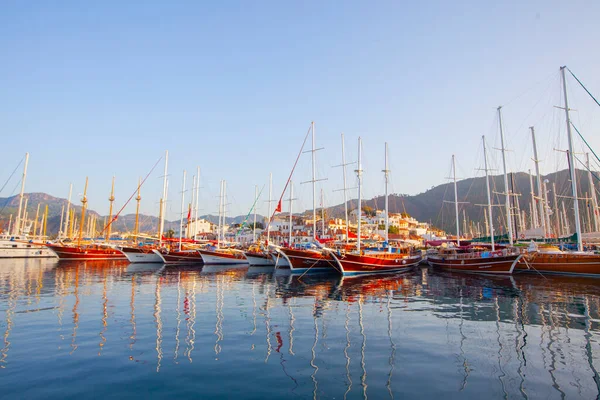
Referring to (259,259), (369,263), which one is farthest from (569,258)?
(259,259)

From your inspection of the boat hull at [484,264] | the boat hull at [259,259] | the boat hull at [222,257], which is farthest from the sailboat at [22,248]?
the boat hull at [484,264]

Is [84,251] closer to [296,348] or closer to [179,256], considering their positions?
[179,256]

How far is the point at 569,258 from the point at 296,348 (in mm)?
31799

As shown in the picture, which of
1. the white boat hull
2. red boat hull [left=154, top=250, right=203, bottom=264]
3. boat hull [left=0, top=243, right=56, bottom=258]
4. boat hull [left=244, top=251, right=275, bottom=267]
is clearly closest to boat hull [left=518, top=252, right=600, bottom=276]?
boat hull [left=244, top=251, right=275, bottom=267]

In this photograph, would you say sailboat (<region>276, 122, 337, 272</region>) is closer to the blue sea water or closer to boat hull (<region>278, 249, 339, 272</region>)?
boat hull (<region>278, 249, 339, 272</region>)

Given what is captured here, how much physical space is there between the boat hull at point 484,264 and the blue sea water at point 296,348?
605 inches

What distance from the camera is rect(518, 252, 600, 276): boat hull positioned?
2944 cm

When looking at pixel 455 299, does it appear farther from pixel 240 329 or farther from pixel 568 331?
pixel 240 329

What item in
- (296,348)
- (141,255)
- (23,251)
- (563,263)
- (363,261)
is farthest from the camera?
(23,251)

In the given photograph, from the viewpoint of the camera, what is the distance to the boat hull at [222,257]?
49.9m

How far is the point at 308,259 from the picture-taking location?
119ft

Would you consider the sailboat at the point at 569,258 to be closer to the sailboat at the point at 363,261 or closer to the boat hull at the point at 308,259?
the sailboat at the point at 363,261

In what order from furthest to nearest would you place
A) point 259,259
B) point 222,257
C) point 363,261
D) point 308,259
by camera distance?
point 222,257 < point 259,259 < point 308,259 < point 363,261

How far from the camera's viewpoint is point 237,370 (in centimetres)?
813
